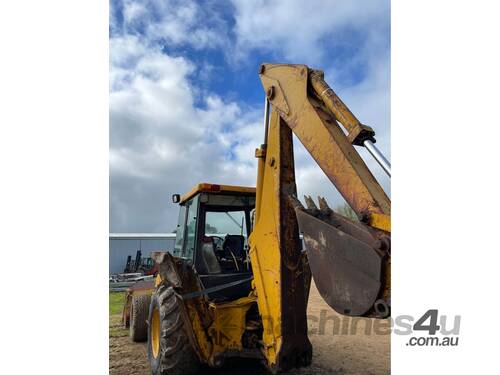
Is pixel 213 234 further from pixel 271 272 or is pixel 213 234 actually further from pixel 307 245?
pixel 307 245

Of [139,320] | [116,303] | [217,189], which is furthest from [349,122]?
[116,303]

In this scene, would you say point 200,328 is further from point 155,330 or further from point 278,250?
Answer: point 278,250

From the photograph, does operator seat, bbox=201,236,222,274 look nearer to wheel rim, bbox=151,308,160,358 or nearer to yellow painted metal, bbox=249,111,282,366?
wheel rim, bbox=151,308,160,358

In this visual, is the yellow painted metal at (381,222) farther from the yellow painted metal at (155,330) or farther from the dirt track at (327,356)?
the yellow painted metal at (155,330)

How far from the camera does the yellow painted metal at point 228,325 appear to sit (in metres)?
4.12

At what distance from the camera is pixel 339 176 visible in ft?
8.64

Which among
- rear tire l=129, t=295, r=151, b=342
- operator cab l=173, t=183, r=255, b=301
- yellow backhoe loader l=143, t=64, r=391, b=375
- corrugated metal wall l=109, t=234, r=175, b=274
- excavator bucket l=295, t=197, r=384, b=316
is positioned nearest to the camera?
excavator bucket l=295, t=197, r=384, b=316

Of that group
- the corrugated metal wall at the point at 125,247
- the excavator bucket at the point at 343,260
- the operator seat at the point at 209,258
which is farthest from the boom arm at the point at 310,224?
the corrugated metal wall at the point at 125,247

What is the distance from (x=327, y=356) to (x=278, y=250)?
3.15 m

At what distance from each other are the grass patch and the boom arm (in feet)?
27.2

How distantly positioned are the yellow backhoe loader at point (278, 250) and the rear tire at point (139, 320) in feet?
6.80

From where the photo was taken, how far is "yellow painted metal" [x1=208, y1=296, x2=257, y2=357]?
13.5 ft

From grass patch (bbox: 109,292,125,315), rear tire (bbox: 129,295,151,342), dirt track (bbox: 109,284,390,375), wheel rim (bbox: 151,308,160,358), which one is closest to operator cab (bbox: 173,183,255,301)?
wheel rim (bbox: 151,308,160,358)

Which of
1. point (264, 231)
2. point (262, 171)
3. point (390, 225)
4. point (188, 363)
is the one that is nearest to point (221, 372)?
point (188, 363)
